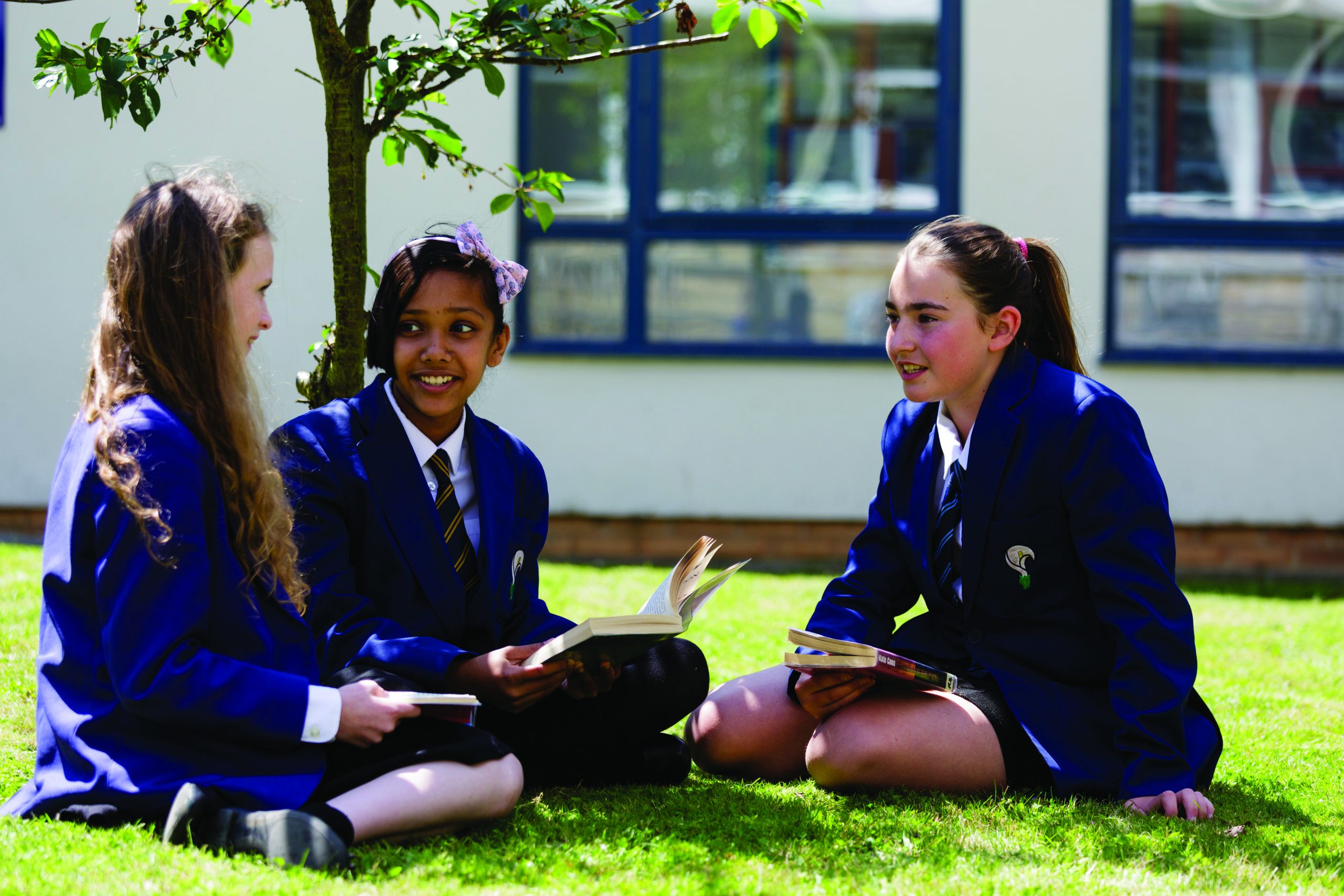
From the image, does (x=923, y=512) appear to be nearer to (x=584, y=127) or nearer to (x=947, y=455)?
(x=947, y=455)

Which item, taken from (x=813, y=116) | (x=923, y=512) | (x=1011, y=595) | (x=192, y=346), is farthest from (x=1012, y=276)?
(x=813, y=116)

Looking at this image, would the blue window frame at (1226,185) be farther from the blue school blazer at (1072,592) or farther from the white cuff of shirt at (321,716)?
the white cuff of shirt at (321,716)

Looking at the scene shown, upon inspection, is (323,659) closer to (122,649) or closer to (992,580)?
(122,649)

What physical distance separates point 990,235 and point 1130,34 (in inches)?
188

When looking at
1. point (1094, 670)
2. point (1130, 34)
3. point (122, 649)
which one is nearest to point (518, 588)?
point (122, 649)

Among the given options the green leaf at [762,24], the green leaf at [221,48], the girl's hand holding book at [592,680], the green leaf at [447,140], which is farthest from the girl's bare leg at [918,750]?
the green leaf at [221,48]

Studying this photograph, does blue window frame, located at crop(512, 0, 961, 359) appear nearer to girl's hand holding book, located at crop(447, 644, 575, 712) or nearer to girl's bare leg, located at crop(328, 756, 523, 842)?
girl's hand holding book, located at crop(447, 644, 575, 712)

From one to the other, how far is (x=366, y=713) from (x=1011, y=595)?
150 centimetres

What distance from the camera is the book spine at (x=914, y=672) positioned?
283 centimetres

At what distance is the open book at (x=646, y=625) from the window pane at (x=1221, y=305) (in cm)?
503

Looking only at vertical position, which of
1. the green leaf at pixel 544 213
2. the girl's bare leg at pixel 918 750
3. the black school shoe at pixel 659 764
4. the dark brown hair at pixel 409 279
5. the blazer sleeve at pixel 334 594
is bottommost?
the black school shoe at pixel 659 764

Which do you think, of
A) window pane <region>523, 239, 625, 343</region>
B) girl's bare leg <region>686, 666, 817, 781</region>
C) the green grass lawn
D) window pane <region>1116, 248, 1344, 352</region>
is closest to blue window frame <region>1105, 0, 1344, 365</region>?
window pane <region>1116, 248, 1344, 352</region>

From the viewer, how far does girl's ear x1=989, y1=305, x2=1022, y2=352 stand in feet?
10.1

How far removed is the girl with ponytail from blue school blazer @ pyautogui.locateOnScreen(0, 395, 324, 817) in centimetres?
123
